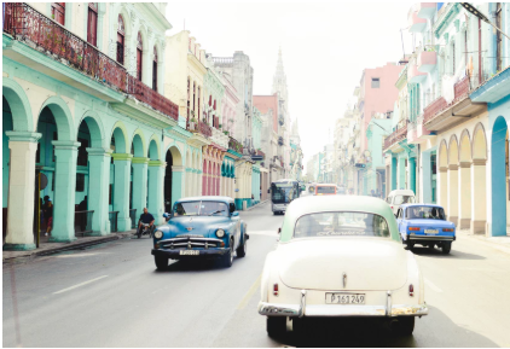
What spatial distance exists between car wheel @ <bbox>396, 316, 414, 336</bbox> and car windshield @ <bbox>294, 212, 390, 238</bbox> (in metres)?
1.02

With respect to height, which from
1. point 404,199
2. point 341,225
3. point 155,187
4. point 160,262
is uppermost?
point 155,187

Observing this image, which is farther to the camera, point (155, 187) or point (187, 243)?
point (155, 187)

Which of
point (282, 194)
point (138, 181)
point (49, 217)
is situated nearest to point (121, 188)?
point (138, 181)

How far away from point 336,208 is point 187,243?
5667 mm

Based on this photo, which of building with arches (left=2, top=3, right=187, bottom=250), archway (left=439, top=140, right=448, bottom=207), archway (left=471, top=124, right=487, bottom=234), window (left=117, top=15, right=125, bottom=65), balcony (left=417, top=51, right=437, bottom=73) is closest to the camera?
building with arches (left=2, top=3, right=187, bottom=250)

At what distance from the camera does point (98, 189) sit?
21.0 meters

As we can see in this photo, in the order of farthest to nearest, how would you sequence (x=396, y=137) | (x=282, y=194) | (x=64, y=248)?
1. (x=282, y=194)
2. (x=396, y=137)
3. (x=64, y=248)

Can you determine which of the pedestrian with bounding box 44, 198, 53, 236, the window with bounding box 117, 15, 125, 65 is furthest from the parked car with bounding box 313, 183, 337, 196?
the pedestrian with bounding box 44, 198, 53, 236

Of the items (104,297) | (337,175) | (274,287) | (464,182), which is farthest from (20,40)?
(337,175)

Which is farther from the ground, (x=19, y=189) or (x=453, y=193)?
(x=453, y=193)

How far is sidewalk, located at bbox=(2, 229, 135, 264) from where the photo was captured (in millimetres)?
14180

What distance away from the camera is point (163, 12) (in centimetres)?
2961

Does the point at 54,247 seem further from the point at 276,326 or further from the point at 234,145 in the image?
the point at 234,145

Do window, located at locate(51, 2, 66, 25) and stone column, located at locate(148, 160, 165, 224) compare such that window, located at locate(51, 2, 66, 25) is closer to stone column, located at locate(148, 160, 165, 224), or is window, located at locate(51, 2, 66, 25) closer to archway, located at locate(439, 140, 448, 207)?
stone column, located at locate(148, 160, 165, 224)
